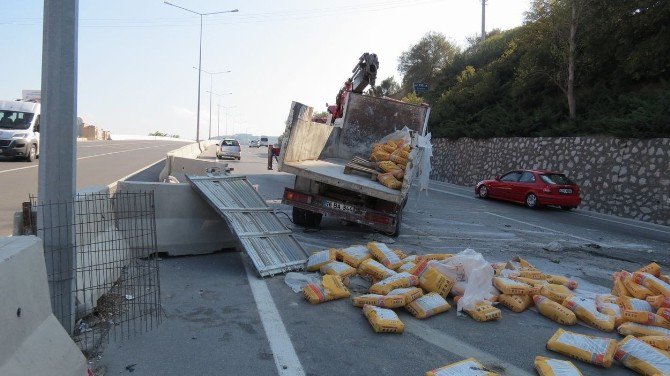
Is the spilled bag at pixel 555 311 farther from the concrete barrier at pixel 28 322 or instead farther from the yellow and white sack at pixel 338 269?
the concrete barrier at pixel 28 322

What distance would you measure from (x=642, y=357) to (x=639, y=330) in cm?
86

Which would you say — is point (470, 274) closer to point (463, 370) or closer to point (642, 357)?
point (642, 357)

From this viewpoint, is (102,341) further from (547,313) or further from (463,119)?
(463,119)

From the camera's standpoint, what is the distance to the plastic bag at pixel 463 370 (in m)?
3.68

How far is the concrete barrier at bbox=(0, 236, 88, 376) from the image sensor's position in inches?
97.0

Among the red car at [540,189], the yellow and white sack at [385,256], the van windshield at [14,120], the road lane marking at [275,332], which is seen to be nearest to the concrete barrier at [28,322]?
the road lane marking at [275,332]

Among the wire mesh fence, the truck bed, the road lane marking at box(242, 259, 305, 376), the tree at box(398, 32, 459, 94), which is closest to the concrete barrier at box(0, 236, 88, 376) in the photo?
the wire mesh fence

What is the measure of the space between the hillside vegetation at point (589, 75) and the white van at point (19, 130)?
824 inches

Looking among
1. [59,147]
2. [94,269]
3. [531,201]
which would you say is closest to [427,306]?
[94,269]

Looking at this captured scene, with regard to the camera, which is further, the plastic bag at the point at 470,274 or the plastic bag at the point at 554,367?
the plastic bag at the point at 470,274

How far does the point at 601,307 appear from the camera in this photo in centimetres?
544

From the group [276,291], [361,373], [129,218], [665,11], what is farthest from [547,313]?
[665,11]

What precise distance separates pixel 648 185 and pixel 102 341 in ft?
57.5

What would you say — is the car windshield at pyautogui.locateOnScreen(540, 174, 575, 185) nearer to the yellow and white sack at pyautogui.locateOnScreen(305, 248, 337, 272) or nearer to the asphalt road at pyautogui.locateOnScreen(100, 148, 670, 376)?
the asphalt road at pyautogui.locateOnScreen(100, 148, 670, 376)
